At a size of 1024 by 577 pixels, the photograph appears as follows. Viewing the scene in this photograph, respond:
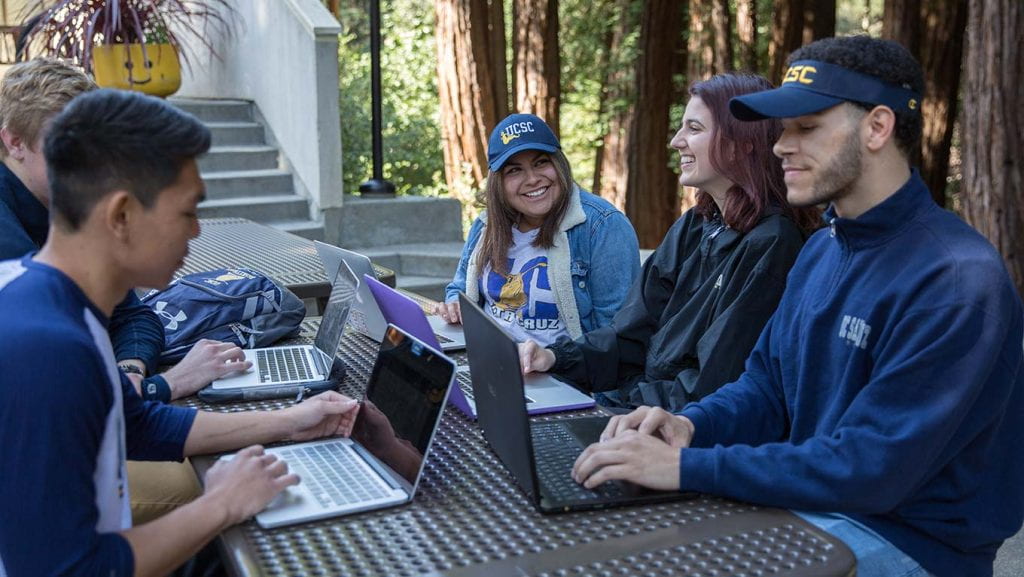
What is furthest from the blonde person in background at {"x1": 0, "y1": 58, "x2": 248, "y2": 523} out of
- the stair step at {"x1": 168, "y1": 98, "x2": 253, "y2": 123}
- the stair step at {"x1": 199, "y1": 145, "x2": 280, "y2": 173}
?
the stair step at {"x1": 168, "y1": 98, "x2": 253, "y2": 123}

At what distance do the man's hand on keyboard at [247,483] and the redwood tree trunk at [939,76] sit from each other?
923cm

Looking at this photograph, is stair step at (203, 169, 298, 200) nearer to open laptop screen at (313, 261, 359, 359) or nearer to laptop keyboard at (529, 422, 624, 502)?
open laptop screen at (313, 261, 359, 359)

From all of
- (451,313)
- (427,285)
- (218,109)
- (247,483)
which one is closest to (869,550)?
(247,483)

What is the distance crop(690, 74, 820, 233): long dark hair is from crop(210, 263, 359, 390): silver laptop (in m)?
1.02

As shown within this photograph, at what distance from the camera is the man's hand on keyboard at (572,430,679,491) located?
5.93 feet

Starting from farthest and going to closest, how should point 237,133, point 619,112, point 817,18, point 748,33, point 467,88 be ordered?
point 817,18 → point 748,33 → point 619,112 → point 467,88 → point 237,133

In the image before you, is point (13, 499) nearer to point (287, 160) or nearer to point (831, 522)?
point (831, 522)

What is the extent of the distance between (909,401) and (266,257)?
9.59 ft

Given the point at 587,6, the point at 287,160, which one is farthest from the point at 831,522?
the point at 587,6

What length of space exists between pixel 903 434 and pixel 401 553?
0.86m

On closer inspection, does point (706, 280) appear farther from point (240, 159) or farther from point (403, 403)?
point (240, 159)

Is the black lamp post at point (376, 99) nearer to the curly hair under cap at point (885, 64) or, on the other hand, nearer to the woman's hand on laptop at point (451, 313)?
the woman's hand on laptop at point (451, 313)

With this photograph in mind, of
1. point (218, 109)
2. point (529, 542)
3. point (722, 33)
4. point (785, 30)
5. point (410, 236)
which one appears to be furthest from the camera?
point (785, 30)

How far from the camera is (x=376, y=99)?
7320 mm
